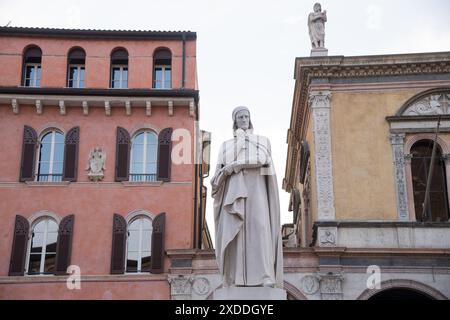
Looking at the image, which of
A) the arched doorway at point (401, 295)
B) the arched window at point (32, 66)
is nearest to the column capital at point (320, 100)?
the arched doorway at point (401, 295)

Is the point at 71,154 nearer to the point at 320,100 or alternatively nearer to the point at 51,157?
the point at 51,157

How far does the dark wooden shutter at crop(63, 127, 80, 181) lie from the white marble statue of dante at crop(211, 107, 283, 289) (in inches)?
728

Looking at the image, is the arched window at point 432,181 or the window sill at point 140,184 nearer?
the arched window at point 432,181

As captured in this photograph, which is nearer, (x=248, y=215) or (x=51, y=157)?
(x=248, y=215)

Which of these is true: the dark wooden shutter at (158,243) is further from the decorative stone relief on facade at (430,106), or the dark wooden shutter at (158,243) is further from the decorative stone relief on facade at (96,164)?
the decorative stone relief on facade at (430,106)

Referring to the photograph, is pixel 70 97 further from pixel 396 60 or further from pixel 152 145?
pixel 396 60

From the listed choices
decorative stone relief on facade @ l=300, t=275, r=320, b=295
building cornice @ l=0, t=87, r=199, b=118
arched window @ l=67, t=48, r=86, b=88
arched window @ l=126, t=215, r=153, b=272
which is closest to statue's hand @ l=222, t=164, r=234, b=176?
decorative stone relief on facade @ l=300, t=275, r=320, b=295

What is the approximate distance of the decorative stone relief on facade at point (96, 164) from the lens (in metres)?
25.8

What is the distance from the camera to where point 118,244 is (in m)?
24.8

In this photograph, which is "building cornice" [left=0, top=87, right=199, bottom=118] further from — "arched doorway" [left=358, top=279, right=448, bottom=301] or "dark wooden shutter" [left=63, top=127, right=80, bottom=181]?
"arched doorway" [left=358, top=279, right=448, bottom=301]

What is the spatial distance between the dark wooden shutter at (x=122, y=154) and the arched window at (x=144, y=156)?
0.23 meters

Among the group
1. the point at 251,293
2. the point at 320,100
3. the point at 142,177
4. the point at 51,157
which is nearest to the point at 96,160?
the point at 51,157

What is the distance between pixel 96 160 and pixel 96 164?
Answer: 154 millimetres

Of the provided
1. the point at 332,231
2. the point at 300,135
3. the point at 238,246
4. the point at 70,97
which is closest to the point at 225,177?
the point at 238,246
